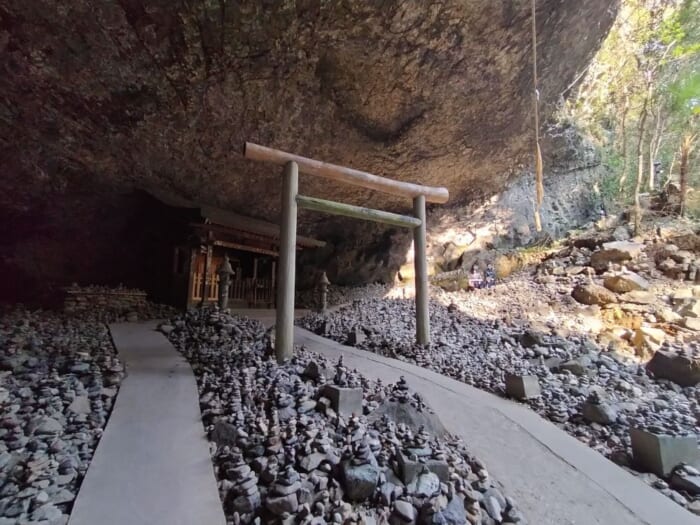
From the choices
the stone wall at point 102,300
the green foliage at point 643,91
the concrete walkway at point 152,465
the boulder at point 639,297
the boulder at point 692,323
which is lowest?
the concrete walkway at point 152,465

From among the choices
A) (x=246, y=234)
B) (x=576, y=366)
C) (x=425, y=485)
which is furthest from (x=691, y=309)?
(x=246, y=234)

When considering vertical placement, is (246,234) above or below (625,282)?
above

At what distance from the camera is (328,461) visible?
7.52 feet

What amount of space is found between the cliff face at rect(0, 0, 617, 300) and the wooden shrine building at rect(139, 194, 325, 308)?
0.91m

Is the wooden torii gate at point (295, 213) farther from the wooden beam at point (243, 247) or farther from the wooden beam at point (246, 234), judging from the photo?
the wooden beam at point (243, 247)

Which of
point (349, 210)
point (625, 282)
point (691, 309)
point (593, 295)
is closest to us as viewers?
point (349, 210)

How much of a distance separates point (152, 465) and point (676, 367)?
644cm

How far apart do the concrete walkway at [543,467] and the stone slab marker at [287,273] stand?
1.37 metres

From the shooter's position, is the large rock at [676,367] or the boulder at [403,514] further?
the large rock at [676,367]

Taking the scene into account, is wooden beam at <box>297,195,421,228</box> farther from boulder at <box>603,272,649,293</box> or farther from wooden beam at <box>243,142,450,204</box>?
boulder at <box>603,272,649,293</box>

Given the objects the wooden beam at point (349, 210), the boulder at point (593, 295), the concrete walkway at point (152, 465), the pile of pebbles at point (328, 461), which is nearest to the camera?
the concrete walkway at point (152, 465)

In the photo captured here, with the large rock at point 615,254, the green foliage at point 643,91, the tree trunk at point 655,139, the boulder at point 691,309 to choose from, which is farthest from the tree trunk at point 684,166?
the boulder at point 691,309

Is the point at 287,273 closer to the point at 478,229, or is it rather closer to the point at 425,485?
the point at 425,485

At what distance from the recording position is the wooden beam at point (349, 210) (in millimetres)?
4984
